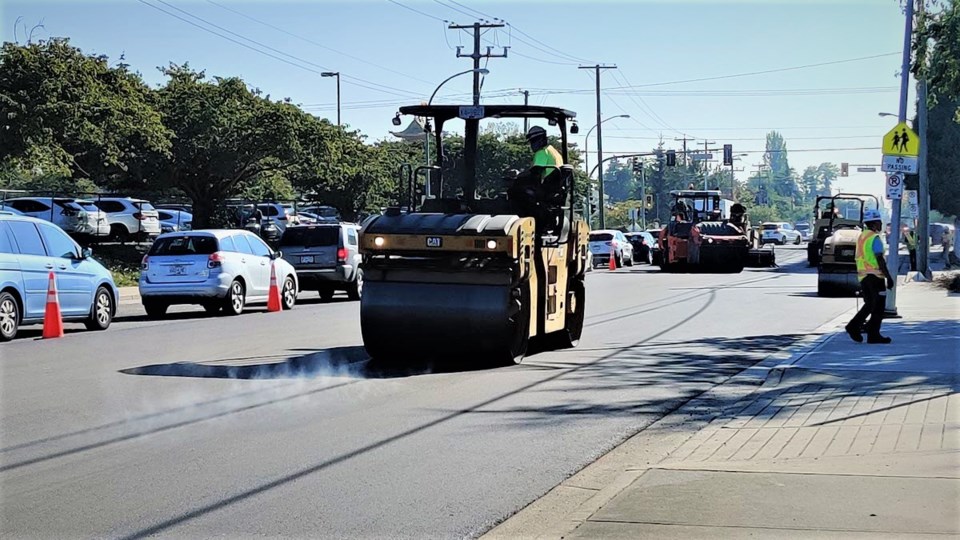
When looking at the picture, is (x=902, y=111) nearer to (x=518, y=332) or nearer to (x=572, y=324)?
(x=572, y=324)

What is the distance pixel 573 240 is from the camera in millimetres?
15914

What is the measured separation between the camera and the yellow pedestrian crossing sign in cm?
2067

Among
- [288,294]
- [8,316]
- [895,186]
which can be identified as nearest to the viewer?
[8,316]

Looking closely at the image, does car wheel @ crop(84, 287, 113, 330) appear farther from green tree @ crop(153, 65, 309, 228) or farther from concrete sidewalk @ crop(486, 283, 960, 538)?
green tree @ crop(153, 65, 309, 228)

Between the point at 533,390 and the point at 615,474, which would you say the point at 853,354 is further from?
the point at 615,474

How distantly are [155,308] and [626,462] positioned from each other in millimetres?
15810

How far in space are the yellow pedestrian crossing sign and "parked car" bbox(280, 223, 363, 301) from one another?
11.3 m

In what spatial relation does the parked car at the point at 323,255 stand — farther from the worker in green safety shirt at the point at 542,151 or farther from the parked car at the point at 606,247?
the parked car at the point at 606,247

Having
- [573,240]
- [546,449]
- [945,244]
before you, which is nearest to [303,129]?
[945,244]

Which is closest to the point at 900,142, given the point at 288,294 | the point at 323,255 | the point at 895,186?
the point at 895,186

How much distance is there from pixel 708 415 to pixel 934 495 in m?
3.90

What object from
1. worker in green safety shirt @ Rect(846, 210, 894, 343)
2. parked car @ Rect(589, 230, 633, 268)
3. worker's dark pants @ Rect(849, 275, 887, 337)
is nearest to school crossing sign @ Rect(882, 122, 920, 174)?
worker in green safety shirt @ Rect(846, 210, 894, 343)

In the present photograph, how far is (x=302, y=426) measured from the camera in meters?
10.1

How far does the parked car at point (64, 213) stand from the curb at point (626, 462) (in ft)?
94.4
